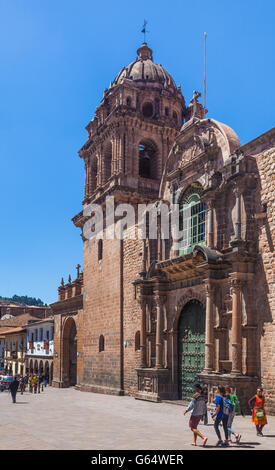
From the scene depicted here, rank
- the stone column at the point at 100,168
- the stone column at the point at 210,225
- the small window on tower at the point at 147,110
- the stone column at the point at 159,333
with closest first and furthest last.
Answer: the stone column at the point at 210,225 → the stone column at the point at 159,333 → the stone column at the point at 100,168 → the small window on tower at the point at 147,110

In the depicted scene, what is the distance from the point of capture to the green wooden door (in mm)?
19547

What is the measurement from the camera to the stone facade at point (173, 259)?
16.5 m

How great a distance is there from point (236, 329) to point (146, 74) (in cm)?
2157

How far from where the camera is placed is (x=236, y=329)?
16.4 m

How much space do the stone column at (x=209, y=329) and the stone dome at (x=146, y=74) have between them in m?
18.7

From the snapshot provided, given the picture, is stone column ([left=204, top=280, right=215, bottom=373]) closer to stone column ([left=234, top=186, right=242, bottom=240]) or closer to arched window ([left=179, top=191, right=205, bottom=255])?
stone column ([left=234, top=186, right=242, bottom=240])

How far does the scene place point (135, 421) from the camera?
47.3ft

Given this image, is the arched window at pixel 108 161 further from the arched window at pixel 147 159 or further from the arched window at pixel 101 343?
the arched window at pixel 101 343

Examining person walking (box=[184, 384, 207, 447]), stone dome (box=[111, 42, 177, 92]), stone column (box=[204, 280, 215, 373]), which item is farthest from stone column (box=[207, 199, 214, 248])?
stone dome (box=[111, 42, 177, 92])

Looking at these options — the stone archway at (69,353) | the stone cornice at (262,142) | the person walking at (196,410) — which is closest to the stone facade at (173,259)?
the stone cornice at (262,142)

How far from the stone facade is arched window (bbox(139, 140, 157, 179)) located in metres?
0.06

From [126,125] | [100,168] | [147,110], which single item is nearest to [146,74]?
[147,110]

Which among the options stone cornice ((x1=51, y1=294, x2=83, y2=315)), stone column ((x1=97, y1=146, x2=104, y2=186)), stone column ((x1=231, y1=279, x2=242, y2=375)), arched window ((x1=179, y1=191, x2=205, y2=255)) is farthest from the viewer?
stone cornice ((x1=51, y1=294, x2=83, y2=315))
